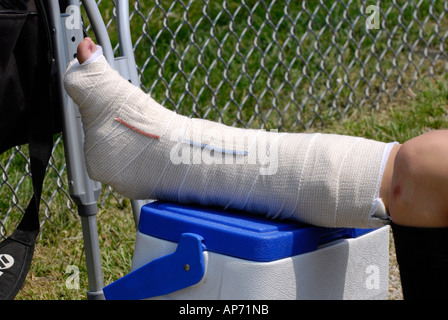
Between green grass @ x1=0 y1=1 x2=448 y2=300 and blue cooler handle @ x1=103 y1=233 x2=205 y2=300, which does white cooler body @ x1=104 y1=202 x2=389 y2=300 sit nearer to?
blue cooler handle @ x1=103 y1=233 x2=205 y2=300

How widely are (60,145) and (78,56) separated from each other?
47.9 inches

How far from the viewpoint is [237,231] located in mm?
1312

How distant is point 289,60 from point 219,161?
70.2 inches

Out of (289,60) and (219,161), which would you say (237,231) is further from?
(289,60)

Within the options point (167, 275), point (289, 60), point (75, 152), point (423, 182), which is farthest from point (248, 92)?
point (423, 182)

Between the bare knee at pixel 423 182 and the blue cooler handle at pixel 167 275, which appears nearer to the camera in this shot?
the bare knee at pixel 423 182

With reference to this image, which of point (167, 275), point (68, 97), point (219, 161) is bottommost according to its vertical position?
point (167, 275)

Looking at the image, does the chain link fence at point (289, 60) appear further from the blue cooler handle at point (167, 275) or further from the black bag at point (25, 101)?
the blue cooler handle at point (167, 275)

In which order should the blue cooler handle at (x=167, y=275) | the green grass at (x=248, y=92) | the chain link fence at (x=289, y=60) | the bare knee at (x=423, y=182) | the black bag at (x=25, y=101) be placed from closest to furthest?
the bare knee at (x=423, y=182) < the blue cooler handle at (x=167, y=275) < the black bag at (x=25, y=101) < the green grass at (x=248, y=92) < the chain link fence at (x=289, y=60)

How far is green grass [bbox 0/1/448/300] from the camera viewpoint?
233cm

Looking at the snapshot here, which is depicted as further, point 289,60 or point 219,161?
point 289,60

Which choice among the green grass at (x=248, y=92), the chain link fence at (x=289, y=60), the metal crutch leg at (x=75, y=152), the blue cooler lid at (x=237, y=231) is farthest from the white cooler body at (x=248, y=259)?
the chain link fence at (x=289, y=60)

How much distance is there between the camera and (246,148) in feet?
4.75

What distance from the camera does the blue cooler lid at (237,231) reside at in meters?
1.29
